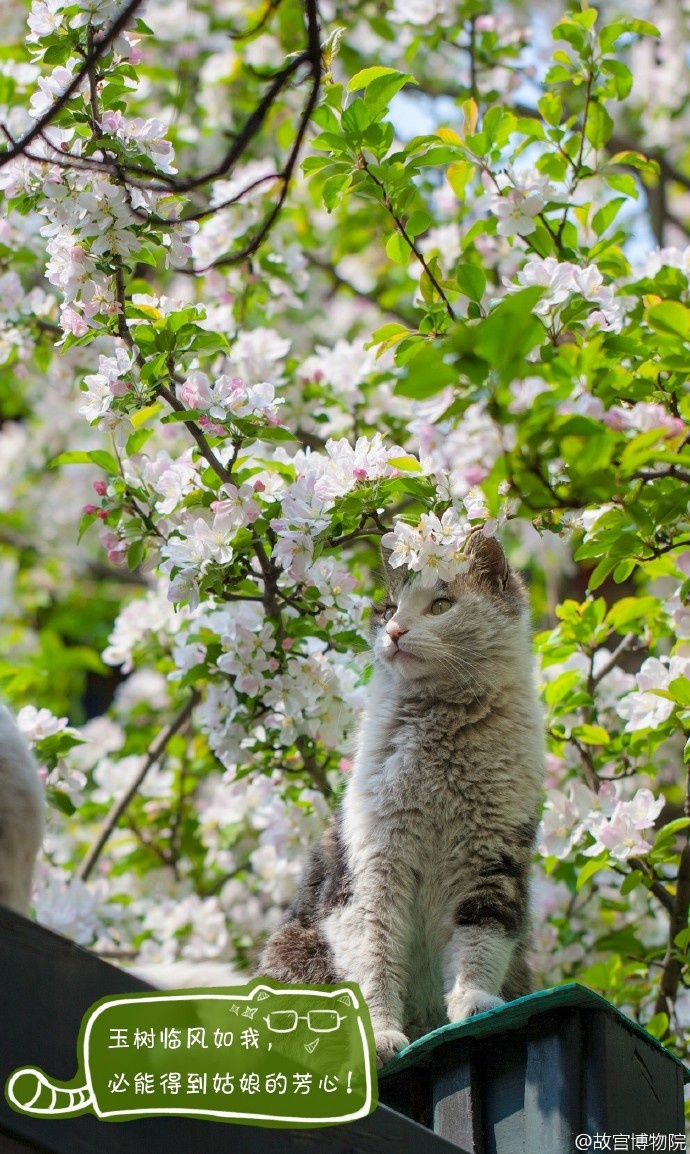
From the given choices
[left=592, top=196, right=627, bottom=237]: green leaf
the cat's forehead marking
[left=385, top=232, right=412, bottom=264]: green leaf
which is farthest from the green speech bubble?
[left=592, top=196, right=627, bottom=237]: green leaf

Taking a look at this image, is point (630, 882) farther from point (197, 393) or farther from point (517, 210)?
point (517, 210)

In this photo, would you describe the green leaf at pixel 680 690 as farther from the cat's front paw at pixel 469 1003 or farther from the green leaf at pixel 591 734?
the cat's front paw at pixel 469 1003

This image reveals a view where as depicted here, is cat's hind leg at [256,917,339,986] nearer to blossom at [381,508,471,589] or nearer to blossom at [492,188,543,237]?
blossom at [381,508,471,589]

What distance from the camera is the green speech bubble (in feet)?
5.12

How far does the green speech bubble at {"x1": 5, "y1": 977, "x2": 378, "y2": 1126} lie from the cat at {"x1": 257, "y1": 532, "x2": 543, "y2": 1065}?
0.37 m

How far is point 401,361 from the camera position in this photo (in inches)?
89.0

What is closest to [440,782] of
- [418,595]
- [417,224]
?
[418,595]

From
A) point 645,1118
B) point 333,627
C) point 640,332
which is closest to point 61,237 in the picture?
point 333,627

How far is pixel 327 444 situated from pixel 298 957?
106 centimetres

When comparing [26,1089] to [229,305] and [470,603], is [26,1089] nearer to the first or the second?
[470,603]

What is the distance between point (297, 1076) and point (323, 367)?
2555 mm

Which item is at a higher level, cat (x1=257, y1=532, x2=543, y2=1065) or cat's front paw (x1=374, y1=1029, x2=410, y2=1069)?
cat (x1=257, y1=532, x2=543, y2=1065)

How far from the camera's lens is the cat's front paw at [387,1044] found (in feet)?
6.65

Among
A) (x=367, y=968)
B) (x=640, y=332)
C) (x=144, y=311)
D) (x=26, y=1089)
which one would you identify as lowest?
(x=26, y=1089)
